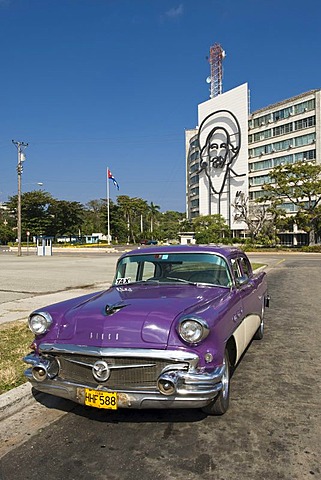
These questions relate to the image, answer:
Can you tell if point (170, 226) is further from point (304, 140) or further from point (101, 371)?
Answer: point (101, 371)

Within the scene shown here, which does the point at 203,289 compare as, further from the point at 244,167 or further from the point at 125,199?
the point at 125,199

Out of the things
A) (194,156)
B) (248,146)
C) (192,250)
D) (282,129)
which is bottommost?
(192,250)

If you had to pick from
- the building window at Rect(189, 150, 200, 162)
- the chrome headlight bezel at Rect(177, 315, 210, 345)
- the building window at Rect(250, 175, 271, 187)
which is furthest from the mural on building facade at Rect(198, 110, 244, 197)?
the chrome headlight bezel at Rect(177, 315, 210, 345)

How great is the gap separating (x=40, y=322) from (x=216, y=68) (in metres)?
87.2

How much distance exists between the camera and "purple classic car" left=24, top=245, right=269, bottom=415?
3223 millimetres

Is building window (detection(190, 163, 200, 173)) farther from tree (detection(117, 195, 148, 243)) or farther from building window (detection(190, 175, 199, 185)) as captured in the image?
tree (detection(117, 195, 148, 243))

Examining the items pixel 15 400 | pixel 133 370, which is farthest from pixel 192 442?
pixel 15 400

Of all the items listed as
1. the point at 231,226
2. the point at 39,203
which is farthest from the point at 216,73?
the point at 39,203

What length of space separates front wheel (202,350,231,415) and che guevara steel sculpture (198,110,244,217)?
75104 mm

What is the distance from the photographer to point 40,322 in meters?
3.82

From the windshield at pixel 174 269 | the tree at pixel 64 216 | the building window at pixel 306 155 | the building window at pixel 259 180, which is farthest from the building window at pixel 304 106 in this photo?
the windshield at pixel 174 269

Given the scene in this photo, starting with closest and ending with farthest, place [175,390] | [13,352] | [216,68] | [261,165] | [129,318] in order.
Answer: [175,390] → [129,318] → [13,352] → [261,165] → [216,68]

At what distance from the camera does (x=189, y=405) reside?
126 inches

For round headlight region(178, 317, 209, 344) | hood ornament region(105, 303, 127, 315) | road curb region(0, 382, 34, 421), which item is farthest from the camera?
road curb region(0, 382, 34, 421)
